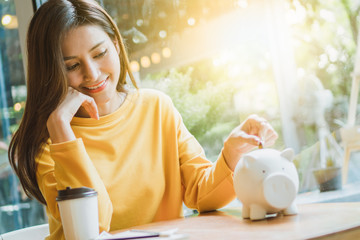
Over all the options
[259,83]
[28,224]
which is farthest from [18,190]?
[259,83]

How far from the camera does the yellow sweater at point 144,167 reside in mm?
1390

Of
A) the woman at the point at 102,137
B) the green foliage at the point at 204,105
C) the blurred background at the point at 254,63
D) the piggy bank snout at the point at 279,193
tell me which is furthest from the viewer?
the green foliage at the point at 204,105

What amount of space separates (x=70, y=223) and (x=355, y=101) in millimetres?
1121

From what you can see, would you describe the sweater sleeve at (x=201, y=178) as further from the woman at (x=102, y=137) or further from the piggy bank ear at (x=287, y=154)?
the piggy bank ear at (x=287, y=154)

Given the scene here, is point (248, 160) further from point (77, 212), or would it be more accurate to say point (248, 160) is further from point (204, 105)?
point (204, 105)

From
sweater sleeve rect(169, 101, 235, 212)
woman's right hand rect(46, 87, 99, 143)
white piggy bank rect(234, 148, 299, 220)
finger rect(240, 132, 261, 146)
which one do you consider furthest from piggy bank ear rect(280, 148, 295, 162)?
woman's right hand rect(46, 87, 99, 143)

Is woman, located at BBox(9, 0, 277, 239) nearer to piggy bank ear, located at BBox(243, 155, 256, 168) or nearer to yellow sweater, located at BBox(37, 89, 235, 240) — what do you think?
yellow sweater, located at BBox(37, 89, 235, 240)

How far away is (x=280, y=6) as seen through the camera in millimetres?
1723

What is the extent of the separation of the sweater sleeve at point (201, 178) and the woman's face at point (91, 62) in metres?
0.31

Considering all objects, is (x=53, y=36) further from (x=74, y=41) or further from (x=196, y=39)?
(x=196, y=39)

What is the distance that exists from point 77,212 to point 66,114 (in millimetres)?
397

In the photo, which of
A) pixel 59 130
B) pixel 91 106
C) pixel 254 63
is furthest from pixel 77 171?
pixel 254 63

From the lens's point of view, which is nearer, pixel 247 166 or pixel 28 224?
pixel 247 166

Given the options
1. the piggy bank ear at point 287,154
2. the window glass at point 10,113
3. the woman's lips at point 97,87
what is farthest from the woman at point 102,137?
the window glass at point 10,113
